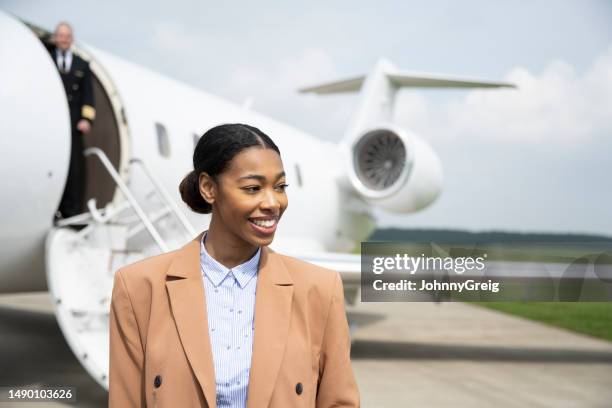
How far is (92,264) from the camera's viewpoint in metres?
6.23

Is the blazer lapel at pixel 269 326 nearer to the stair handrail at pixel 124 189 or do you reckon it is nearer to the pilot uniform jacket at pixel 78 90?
the stair handrail at pixel 124 189

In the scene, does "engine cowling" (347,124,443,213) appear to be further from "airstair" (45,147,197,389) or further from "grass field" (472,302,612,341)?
"airstair" (45,147,197,389)

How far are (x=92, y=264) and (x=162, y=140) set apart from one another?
2.25m

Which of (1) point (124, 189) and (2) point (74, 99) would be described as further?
(2) point (74, 99)

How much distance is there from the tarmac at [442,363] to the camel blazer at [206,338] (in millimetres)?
4866

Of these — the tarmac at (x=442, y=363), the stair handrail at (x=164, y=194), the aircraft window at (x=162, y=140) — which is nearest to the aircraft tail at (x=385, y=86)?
the tarmac at (x=442, y=363)

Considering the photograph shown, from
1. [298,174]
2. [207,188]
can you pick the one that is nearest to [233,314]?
[207,188]

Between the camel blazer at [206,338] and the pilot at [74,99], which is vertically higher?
the pilot at [74,99]

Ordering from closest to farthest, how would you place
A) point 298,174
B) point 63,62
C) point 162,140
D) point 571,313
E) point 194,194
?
point 194,194 < point 63,62 < point 162,140 < point 298,174 < point 571,313

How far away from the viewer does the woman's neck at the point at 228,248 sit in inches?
70.1

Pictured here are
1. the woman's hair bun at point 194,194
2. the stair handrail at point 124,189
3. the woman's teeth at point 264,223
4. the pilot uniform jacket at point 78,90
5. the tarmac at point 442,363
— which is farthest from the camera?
the tarmac at point 442,363

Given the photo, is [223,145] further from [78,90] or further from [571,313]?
[571,313]

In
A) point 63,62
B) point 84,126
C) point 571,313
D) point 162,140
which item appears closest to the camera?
point 84,126

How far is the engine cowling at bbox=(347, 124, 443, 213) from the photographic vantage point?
11.2 m
